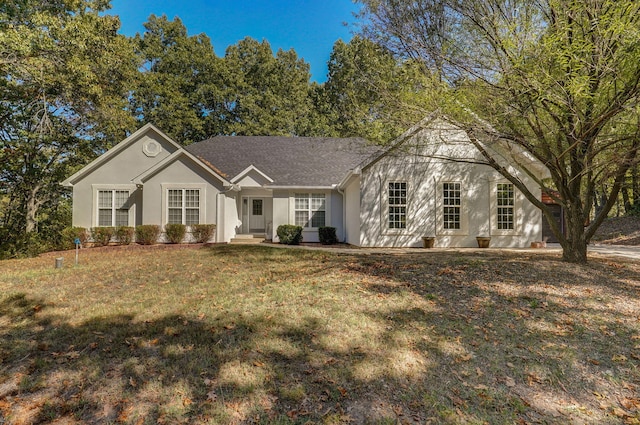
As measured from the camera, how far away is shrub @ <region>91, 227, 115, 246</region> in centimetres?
1338

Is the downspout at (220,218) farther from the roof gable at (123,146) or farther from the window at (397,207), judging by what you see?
the window at (397,207)

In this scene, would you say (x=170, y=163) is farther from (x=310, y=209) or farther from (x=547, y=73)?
(x=547, y=73)

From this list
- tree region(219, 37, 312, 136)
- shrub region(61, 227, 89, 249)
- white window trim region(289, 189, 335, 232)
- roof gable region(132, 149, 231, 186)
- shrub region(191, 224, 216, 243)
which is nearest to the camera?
shrub region(61, 227, 89, 249)

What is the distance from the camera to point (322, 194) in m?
15.4

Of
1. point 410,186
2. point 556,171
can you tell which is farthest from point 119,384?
point 410,186

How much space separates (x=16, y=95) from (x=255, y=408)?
727 inches

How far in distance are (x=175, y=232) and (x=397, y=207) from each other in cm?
968

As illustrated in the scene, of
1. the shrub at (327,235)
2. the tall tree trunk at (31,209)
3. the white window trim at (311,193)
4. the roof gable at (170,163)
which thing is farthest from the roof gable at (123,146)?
the shrub at (327,235)

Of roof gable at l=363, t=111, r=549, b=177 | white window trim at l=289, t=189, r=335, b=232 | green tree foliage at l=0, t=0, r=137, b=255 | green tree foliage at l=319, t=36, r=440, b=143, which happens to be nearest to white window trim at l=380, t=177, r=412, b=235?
roof gable at l=363, t=111, r=549, b=177

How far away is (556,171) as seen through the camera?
811 cm

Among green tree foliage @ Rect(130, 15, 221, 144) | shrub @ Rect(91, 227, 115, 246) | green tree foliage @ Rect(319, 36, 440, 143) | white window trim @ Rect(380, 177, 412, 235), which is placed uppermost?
green tree foliage @ Rect(130, 15, 221, 144)

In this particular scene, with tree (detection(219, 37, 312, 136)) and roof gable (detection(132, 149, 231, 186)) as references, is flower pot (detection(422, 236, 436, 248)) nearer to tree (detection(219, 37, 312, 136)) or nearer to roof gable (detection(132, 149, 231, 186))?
roof gable (detection(132, 149, 231, 186))

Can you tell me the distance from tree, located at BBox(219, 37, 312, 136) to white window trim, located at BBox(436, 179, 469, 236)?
734 inches

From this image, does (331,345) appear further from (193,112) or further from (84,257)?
(193,112)
